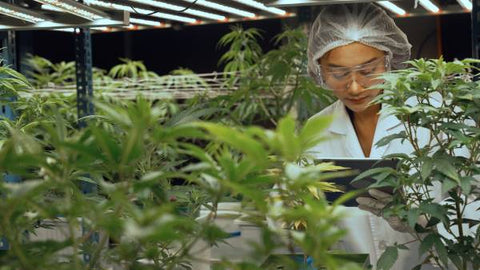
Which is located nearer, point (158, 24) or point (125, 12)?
point (125, 12)

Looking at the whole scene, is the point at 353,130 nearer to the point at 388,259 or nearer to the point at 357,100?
the point at 357,100

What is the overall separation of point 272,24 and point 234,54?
8.81ft

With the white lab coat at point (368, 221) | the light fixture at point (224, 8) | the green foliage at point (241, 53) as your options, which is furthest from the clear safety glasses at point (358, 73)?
the green foliage at point (241, 53)

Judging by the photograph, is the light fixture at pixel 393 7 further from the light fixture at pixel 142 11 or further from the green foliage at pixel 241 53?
the green foliage at pixel 241 53

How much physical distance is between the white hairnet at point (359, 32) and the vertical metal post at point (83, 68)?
1.04 m

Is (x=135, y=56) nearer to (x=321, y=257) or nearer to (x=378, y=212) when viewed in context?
(x=378, y=212)

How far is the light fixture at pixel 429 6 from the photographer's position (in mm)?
3671

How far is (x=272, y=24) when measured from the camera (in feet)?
25.8

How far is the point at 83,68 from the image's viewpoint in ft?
13.0

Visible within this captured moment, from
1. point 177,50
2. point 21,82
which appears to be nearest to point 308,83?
point 21,82

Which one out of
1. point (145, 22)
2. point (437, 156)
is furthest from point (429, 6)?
point (437, 156)

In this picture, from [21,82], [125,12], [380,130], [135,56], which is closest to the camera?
[21,82]

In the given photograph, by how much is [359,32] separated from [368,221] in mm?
735

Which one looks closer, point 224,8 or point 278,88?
point 224,8
